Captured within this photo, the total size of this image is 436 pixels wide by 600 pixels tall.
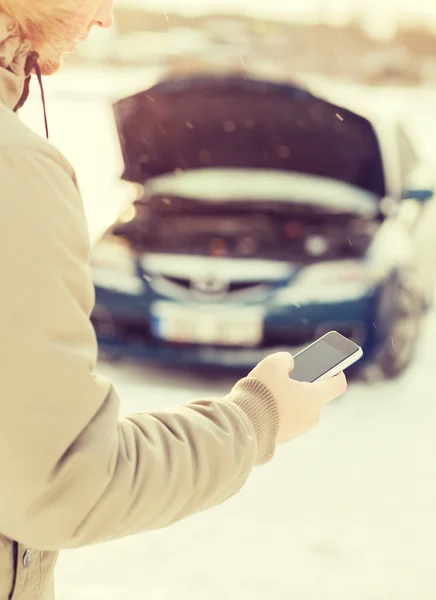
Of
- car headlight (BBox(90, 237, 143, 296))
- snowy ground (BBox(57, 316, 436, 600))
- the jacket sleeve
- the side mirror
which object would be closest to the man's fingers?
the jacket sleeve

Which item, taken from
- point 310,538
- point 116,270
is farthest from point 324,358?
point 116,270

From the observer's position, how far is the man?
2.11ft

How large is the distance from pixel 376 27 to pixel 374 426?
74.7 feet

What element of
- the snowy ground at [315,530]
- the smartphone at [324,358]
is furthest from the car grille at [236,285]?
the smartphone at [324,358]

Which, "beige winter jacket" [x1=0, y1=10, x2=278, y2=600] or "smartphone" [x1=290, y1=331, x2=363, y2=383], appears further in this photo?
"smartphone" [x1=290, y1=331, x2=363, y2=383]

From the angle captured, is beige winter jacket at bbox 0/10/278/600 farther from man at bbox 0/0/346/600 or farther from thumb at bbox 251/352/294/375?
thumb at bbox 251/352/294/375

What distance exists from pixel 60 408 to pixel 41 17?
0.39 meters

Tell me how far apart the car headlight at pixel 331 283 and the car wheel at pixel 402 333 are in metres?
0.26

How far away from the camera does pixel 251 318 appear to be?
3232 millimetres

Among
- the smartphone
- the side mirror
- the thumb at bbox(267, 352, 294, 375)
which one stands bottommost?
the side mirror

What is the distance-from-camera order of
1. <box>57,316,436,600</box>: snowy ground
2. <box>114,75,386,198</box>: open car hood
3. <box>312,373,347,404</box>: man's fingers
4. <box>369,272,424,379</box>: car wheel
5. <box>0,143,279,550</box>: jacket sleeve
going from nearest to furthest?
<box>0,143,279,550</box>: jacket sleeve, <box>312,373,347,404</box>: man's fingers, <box>57,316,436,600</box>: snowy ground, <box>369,272,424,379</box>: car wheel, <box>114,75,386,198</box>: open car hood

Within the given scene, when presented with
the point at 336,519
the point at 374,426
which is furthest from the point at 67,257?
the point at 374,426

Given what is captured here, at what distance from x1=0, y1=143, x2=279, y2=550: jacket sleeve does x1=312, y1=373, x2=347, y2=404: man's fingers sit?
0.21 m

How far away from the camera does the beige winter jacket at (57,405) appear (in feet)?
2.10
